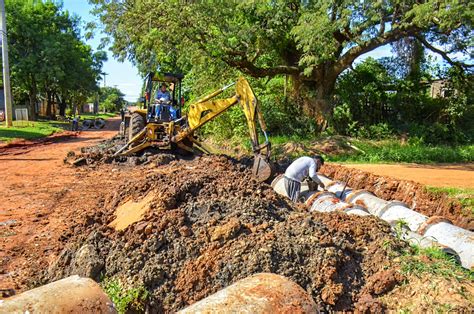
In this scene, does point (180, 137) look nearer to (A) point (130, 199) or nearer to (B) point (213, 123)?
(A) point (130, 199)

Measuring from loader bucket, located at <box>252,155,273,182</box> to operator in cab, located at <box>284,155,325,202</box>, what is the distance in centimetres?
111

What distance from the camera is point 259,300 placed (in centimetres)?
289

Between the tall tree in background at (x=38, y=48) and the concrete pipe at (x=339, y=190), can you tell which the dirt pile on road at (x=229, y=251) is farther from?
the tall tree in background at (x=38, y=48)

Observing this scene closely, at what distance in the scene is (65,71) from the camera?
3384cm

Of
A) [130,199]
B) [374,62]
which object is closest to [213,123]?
[374,62]

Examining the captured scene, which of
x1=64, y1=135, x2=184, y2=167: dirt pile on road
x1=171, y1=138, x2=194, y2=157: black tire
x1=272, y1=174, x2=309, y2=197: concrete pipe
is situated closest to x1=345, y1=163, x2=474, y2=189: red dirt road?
x1=272, y1=174, x2=309, y2=197: concrete pipe

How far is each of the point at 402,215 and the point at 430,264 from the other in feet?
8.29

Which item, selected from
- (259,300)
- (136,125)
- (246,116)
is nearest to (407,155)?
(246,116)

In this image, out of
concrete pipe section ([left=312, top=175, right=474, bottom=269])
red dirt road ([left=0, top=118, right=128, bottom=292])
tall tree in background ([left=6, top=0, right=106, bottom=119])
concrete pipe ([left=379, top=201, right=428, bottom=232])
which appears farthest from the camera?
tall tree in background ([left=6, top=0, right=106, bottom=119])

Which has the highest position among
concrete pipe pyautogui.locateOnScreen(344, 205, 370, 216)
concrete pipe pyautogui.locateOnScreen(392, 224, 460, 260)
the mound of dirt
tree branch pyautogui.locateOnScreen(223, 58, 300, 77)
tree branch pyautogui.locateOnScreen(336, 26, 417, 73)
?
tree branch pyautogui.locateOnScreen(336, 26, 417, 73)

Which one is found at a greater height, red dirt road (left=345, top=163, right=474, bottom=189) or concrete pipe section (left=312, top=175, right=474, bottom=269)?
concrete pipe section (left=312, top=175, right=474, bottom=269)

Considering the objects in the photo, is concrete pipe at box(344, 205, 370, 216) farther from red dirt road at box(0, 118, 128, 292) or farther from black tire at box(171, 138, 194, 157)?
black tire at box(171, 138, 194, 157)

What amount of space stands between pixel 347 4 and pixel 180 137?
7.35 metres

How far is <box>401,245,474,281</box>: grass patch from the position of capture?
432 centimetres
